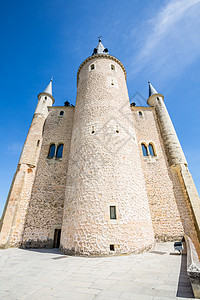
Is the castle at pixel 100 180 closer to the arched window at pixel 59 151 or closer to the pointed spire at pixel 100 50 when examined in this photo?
the arched window at pixel 59 151

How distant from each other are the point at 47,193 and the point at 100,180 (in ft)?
18.4

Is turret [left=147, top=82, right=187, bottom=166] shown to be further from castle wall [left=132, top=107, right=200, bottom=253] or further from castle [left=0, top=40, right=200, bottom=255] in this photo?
castle wall [left=132, top=107, right=200, bottom=253]

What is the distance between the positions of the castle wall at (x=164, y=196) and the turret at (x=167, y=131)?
0.54 m

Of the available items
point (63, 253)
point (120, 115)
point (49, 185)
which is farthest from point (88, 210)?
point (120, 115)

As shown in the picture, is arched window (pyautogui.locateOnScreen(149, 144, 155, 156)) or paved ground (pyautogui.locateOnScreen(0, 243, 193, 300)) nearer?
paved ground (pyautogui.locateOnScreen(0, 243, 193, 300))

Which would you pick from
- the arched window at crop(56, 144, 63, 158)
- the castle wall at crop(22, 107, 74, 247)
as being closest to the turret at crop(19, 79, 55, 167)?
the castle wall at crop(22, 107, 74, 247)

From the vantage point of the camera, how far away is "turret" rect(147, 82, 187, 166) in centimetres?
1280

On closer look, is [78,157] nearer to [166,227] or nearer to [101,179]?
[101,179]

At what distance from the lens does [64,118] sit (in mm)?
15328

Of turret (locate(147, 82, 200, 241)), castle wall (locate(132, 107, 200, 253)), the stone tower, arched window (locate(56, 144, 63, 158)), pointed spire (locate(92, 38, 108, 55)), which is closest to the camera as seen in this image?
the stone tower

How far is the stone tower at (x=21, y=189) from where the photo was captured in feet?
32.0

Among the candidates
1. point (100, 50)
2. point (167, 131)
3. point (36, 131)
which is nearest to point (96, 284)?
point (36, 131)

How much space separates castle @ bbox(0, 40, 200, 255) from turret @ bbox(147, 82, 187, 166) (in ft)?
0.30

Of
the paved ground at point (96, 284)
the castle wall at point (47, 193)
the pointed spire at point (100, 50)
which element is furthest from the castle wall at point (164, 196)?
the pointed spire at point (100, 50)
